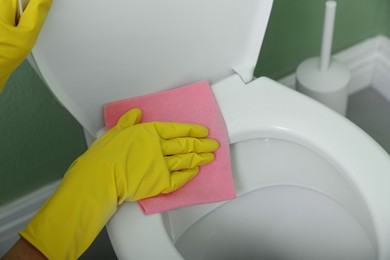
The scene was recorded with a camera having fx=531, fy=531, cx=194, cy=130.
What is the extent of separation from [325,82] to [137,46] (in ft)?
1.73

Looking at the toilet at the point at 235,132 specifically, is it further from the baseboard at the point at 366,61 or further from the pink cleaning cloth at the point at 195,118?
the baseboard at the point at 366,61

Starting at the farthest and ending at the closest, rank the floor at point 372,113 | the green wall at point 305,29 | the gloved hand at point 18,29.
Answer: the floor at point 372,113 < the green wall at point 305,29 < the gloved hand at point 18,29

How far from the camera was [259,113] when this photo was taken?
0.80 meters

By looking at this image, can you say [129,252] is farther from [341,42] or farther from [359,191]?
[341,42]

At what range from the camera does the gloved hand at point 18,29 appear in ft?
2.00

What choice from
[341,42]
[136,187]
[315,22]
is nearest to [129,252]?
[136,187]

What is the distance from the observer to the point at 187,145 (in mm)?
760

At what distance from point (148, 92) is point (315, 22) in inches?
21.4

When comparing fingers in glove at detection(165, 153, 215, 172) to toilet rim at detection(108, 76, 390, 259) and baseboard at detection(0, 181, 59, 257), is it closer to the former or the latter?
toilet rim at detection(108, 76, 390, 259)

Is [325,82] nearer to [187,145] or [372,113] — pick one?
[372,113]

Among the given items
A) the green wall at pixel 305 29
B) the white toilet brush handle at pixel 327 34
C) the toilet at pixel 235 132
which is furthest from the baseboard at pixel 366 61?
the toilet at pixel 235 132

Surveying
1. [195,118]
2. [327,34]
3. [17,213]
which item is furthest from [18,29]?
[327,34]

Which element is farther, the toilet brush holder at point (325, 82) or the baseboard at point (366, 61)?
the baseboard at point (366, 61)

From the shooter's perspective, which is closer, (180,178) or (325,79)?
(180,178)
